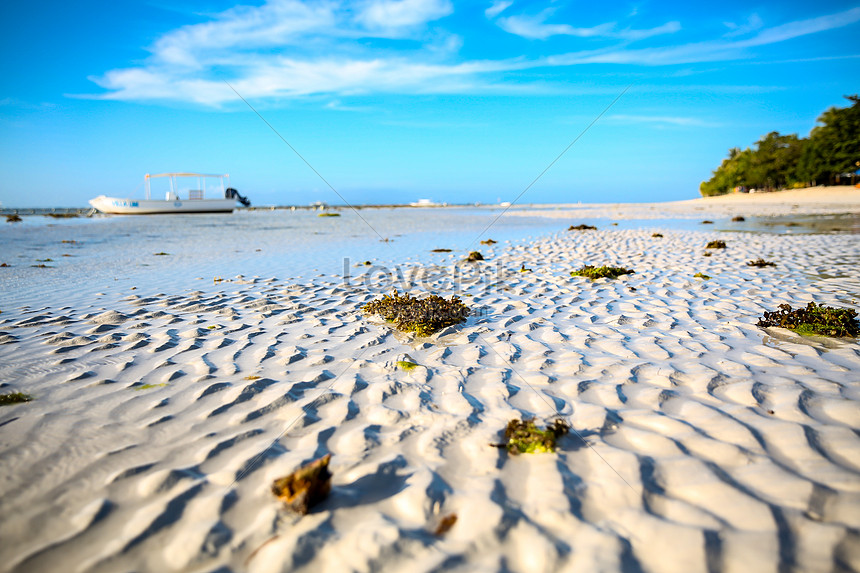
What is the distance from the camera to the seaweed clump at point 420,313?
5.48m

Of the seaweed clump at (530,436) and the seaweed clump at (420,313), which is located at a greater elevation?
the seaweed clump at (420,313)

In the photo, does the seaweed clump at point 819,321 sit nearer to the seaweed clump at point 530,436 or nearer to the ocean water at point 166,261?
the seaweed clump at point 530,436

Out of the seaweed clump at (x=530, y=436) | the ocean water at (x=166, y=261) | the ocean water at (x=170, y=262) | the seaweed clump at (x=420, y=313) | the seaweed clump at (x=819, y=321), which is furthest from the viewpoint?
the ocean water at (x=166, y=261)

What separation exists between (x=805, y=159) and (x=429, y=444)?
77.4 metres

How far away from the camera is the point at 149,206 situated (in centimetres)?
4278

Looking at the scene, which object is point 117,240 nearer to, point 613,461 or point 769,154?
point 613,461

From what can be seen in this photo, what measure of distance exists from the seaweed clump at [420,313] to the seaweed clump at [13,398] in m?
3.55

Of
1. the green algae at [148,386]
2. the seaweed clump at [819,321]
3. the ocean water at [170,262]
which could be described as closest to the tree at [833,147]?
the ocean water at [170,262]

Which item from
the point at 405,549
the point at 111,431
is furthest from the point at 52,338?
the point at 405,549

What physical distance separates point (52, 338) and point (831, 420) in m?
7.59

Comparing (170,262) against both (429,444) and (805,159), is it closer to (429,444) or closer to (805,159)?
(429,444)

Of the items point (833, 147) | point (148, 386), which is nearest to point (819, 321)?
point (148, 386)

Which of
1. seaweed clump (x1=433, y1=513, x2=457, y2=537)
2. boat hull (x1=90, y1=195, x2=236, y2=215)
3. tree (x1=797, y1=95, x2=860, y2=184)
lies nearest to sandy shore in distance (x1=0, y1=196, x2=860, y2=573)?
seaweed clump (x1=433, y1=513, x2=457, y2=537)

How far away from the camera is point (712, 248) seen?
12836mm
